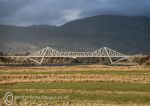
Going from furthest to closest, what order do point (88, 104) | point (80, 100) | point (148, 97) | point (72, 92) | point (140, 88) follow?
point (140, 88), point (72, 92), point (148, 97), point (80, 100), point (88, 104)

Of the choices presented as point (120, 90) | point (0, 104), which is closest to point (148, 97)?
point (120, 90)

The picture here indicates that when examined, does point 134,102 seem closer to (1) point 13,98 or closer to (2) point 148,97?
(2) point 148,97

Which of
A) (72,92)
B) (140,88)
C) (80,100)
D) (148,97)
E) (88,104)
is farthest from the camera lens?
(140,88)

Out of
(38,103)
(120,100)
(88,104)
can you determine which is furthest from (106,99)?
(38,103)

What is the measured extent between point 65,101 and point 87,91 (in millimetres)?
6807

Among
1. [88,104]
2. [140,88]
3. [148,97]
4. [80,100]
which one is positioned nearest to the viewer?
[88,104]

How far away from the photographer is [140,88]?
37.1 metres

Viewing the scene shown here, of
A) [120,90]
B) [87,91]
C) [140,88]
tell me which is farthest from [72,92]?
[140,88]

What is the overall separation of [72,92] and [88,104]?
24.0ft

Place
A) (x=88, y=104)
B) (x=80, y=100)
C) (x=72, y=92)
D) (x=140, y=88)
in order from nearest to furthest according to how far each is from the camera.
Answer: (x=88, y=104) → (x=80, y=100) → (x=72, y=92) → (x=140, y=88)

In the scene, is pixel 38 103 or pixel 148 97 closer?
pixel 38 103

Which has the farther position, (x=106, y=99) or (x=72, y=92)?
(x=72, y=92)

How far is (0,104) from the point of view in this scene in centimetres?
2680

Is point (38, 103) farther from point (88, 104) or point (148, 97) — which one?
point (148, 97)
